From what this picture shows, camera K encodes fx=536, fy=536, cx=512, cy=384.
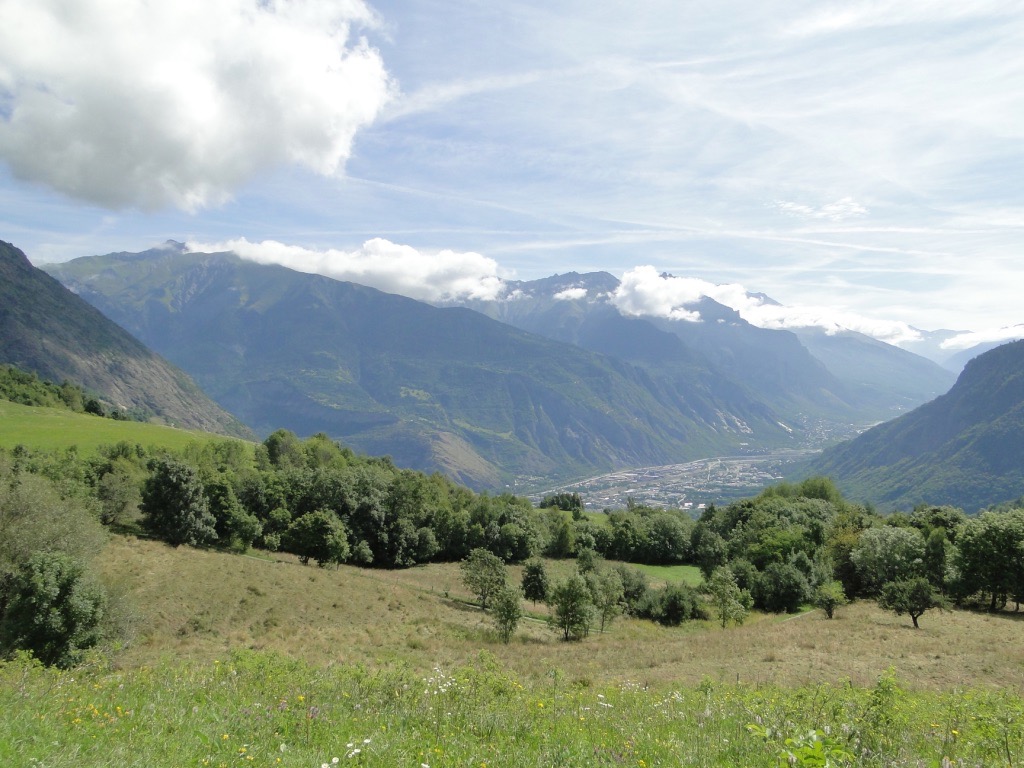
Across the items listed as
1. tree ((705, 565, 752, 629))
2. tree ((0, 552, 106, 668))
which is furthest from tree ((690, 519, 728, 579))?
tree ((0, 552, 106, 668))

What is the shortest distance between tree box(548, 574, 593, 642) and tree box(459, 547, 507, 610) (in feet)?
38.4

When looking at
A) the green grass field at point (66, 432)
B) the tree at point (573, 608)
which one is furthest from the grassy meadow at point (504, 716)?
the green grass field at point (66, 432)

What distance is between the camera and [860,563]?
58.3 m

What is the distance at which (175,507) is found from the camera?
196ft

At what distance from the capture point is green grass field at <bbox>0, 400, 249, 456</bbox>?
9212 centimetres

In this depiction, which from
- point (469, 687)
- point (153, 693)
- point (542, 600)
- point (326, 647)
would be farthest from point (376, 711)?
point (542, 600)

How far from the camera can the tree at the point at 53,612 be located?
82.7ft

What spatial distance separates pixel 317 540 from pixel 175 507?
1604cm

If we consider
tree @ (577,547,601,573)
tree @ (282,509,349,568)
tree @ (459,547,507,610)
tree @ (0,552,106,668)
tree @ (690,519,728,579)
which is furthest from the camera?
tree @ (690,519,728,579)

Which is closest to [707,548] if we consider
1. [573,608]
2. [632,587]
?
[632,587]

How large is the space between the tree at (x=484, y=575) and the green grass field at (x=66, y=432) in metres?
73.8

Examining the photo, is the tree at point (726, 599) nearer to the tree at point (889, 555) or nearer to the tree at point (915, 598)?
the tree at point (915, 598)

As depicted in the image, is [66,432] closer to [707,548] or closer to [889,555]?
[707,548]

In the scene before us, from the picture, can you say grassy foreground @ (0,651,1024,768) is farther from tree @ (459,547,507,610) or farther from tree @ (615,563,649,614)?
tree @ (615,563,649,614)
